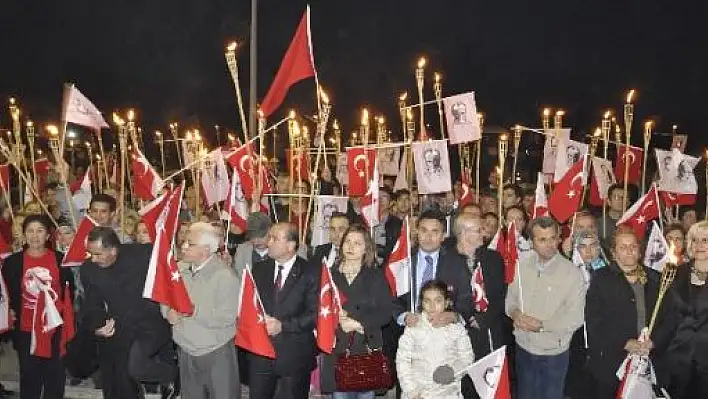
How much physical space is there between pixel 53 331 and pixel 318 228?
337cm

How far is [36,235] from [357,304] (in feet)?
9.85

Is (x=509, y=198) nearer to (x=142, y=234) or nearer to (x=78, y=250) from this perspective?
(x=142, y=234)

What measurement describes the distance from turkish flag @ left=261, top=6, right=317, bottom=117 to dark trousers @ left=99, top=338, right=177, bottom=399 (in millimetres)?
2901

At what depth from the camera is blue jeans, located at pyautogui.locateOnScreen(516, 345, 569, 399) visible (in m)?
6.48

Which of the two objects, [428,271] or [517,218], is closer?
[428,271]

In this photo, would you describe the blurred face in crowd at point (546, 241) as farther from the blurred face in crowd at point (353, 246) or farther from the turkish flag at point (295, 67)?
the turkish flag at point (295, 67)

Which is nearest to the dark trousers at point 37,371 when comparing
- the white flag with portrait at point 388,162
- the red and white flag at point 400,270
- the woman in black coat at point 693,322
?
the red and white flag at point 400,270

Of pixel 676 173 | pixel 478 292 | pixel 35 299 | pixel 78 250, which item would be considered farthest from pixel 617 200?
pixel 35 299

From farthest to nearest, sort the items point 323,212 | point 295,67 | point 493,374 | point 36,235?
point 323,212 < point 295,67 < point 36,235 < point 493,374

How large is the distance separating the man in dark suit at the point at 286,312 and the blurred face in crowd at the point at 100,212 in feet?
7.89

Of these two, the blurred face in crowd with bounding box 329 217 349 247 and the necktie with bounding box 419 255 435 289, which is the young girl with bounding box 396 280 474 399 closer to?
the necktie with bounding box 419 255 435 289

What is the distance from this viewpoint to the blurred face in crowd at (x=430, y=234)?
21.4 ft

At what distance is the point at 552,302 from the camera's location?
6.41 m

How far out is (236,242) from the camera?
9305 millimetres
